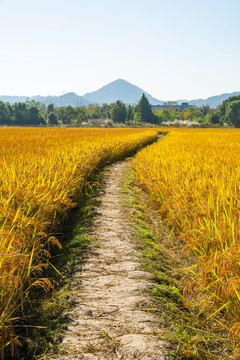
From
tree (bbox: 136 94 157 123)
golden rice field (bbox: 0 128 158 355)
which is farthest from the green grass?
tree (bbox: 136 94 157 123)

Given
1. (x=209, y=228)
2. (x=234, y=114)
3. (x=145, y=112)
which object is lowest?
(x=209, y=228)

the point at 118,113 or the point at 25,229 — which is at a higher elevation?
the point at 118,113

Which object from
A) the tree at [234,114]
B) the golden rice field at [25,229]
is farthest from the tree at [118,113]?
the golden rice field at [25,229]

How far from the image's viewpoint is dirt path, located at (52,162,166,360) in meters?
1.83

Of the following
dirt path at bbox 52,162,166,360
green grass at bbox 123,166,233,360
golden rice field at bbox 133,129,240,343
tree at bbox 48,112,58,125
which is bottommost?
green grass at bbox 123,166,233,360

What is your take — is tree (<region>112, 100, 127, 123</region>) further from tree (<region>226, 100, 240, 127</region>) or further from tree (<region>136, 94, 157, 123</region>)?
tree (<region>226, 100, 240, 127</region>)

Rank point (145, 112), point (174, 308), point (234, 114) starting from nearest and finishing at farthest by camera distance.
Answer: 1. point (174, 308)
2. point (234, 114)
3. point (145, 112)

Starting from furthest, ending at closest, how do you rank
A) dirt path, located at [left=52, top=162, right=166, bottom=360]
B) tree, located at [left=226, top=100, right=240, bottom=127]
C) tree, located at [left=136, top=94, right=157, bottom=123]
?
tree, located at [left=136, top=94, right=157, bottom=123], tree, located at [left=226, top=100, right=240, bottom=127], dirt path, located at [left=52, top=162, right=166, bottom=360]

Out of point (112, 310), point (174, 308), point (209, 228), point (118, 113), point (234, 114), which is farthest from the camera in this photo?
point (118, 113)

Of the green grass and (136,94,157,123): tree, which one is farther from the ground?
(136,94,157,123): tree

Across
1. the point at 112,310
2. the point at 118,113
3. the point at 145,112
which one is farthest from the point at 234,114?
the point at 112,310

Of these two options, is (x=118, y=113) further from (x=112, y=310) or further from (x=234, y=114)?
(x=112, y=310)

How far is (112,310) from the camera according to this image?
2.25 meters

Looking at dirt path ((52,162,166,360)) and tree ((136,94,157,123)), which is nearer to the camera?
dirt path ((52,162,166,360))
